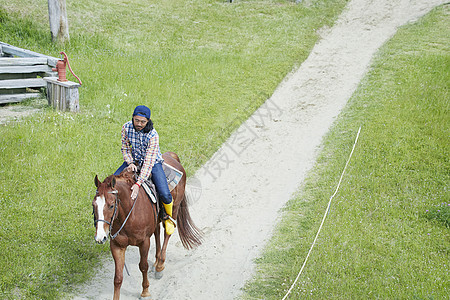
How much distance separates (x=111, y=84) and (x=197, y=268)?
33.4ft

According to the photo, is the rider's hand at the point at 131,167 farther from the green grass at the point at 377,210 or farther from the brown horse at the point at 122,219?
the green grass at the point at 377,210

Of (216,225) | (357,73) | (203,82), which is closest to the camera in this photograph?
(216,225)

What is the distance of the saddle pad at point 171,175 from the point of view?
26.6 feet

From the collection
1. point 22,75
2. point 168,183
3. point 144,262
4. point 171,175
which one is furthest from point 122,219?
point 22,75

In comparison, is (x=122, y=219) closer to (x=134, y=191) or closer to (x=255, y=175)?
(x=134, y=191)

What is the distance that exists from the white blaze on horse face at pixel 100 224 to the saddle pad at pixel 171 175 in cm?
236

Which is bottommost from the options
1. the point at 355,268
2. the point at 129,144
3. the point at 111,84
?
the point at 111,84

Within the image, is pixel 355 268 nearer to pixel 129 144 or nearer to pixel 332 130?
pixel 129 144

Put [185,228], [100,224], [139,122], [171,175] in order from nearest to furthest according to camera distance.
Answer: [100,224] → [139,122] → [171,175] → [185,228]

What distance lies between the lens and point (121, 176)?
6.85 meters

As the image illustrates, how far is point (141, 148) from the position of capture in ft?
24.9

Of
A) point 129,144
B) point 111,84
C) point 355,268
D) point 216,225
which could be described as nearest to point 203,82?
point 111,84

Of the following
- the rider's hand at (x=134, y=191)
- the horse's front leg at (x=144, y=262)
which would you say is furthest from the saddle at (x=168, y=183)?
the horse's front leg at (x=144, y=262)

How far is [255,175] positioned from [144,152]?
5.82 metres
